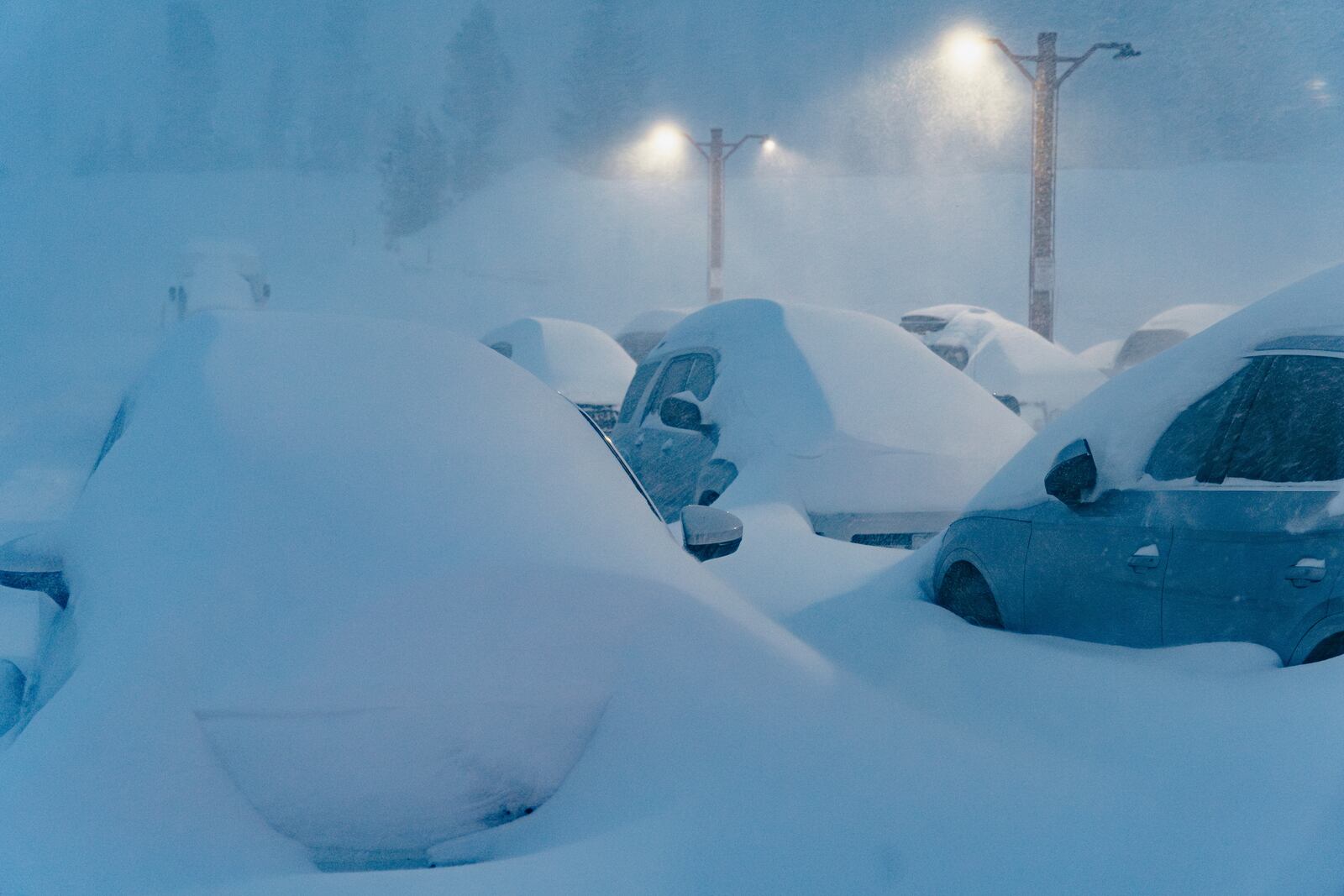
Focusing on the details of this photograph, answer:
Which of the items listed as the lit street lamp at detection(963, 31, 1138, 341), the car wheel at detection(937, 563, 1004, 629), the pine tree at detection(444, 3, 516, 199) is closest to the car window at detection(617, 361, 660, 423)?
the car wheel at detection(937, 563, 1004, 629)

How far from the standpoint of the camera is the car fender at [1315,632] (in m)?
2.74

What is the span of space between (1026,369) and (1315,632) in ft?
38.4

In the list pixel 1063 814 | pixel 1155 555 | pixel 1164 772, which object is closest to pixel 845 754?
pixel 1063 814

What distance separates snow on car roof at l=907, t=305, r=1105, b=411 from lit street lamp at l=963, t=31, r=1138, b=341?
0.38m

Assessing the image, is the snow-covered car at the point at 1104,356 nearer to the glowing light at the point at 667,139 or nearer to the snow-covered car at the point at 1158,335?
the snow-covered car at the point at 1158,335

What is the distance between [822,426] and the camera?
18.4 feet

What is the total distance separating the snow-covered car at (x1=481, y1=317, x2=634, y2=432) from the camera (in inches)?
433

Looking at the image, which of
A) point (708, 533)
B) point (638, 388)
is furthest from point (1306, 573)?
point (638, 388)

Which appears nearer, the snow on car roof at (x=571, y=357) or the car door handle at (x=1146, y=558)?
the car door handle at (x=1146, y=558)

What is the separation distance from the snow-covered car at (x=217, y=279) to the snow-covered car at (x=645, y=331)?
759 centimetres

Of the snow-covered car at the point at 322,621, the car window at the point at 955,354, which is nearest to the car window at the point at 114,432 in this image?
the snow-covered car at the point at 322,621

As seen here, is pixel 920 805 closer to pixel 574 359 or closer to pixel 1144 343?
pixel 574 359

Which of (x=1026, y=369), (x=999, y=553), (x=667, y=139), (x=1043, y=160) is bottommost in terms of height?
(x=1026, y=369)

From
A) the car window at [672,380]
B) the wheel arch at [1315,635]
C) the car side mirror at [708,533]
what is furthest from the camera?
the car window at [672,380]
